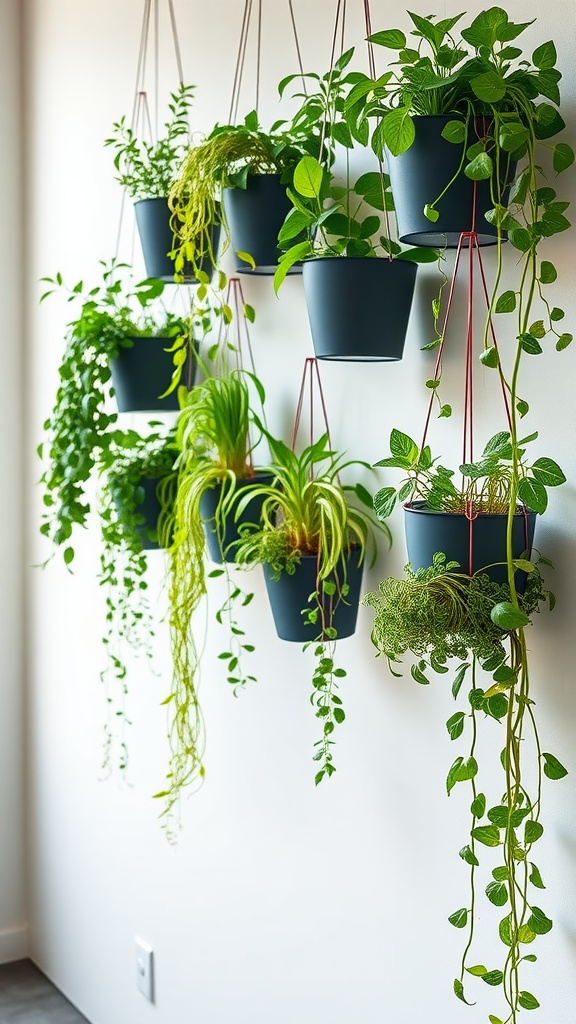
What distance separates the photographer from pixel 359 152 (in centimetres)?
148

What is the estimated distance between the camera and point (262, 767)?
1.80 m

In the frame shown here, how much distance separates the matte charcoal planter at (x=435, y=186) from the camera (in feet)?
3.61

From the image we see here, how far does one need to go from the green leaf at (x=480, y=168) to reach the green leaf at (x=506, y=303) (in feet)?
0.41

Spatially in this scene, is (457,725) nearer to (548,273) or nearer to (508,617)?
(508,617)

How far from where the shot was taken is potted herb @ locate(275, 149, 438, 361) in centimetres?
127

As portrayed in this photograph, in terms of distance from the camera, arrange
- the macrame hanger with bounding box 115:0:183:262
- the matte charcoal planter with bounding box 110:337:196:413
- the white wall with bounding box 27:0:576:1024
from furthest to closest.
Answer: the macrame hanger with bounding box 115:0:183:262 → the matte charcoal planter with bounding box 110:337:196:413 → the white wall with bounding box 27:0:576:1024

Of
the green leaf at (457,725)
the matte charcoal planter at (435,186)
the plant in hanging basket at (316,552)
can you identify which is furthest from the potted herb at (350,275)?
the green leaf at (457,725)

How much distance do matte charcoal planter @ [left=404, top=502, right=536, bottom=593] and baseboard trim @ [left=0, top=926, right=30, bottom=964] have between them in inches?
88.1

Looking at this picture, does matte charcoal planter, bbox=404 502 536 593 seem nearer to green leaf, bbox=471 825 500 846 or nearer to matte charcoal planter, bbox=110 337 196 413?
green leaf, bbox=471 825 500 846

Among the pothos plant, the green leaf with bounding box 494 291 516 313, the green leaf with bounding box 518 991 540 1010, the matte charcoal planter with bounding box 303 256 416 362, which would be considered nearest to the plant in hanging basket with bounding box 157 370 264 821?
the matte charcoal planter with bounding box 303 256 416 362

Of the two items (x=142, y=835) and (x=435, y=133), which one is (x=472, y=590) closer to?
(x=435, y=133)

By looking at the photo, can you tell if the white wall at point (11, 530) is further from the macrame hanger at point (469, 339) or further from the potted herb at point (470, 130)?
the potted herb at point (470, 130)

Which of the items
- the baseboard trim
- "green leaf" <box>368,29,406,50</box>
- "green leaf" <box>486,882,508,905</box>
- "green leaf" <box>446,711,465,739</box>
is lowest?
the baseboard trim

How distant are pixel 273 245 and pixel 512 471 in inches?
22.2
